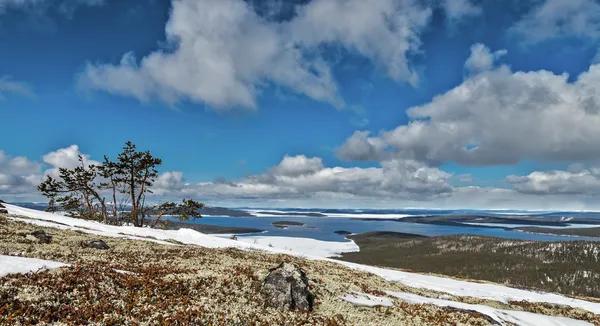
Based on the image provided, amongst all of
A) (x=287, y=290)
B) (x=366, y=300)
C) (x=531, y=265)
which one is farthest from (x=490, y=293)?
(x=531, y=265)

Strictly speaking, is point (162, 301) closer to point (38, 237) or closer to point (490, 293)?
point (38, 237)

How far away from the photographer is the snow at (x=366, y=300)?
15.9 metres

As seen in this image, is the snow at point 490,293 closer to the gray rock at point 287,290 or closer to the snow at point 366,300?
the snow at point 366,300

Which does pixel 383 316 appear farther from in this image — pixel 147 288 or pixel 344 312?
pixel 147 288

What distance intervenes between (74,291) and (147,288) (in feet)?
7.25

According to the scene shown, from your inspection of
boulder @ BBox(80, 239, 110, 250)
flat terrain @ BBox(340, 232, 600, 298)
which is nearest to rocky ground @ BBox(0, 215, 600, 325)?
boulder @ BBox(80, 239, 110, 250)

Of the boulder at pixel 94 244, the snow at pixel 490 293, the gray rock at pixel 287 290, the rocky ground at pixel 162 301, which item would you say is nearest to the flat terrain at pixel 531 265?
the snow at pixel 490 293

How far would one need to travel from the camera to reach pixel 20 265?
12.0 m

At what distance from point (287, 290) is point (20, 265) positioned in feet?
33.2

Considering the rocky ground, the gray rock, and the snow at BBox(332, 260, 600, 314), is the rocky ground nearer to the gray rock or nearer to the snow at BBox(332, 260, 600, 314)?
the gray rock

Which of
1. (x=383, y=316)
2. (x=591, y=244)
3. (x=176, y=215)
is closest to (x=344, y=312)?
(x=383, y=316)

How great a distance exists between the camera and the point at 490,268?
169000 mm

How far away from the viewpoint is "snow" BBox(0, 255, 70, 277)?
444 inches

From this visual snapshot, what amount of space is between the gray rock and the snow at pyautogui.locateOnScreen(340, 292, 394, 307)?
103 inches
